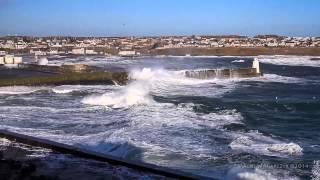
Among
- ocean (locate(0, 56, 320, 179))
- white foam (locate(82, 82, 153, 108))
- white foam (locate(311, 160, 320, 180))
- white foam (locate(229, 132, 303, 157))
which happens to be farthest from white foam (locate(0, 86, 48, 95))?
white foam (locate(311, 160, 320, 180))

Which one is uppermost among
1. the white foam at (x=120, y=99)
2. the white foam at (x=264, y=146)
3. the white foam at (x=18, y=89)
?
the white foam at (x=264, y=146)

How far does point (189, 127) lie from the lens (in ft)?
52.1

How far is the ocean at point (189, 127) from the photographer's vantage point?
11.2m

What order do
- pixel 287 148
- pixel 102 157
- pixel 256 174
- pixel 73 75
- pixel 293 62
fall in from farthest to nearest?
pixel 293 62 < pixel 73 75 < pixel 287 148 < pixel 256 174 < pixel 102 157

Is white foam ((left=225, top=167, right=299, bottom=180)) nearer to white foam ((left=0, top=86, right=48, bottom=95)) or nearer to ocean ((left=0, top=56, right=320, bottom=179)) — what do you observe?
ocean ((left=0, top=56, right=320, bottom=179))

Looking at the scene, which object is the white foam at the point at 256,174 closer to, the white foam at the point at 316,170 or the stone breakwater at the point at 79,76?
the white foam at the point at 316,170

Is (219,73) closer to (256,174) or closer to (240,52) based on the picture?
(256,174)

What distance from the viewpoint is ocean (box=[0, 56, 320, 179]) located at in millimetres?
11172

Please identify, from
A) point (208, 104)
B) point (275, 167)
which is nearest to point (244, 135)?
point (275, 167)

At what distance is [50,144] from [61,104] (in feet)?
39.8

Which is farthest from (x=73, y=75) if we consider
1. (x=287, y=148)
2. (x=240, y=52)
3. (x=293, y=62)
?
(x=240, y=52)

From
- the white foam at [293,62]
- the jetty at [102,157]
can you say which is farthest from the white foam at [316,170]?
the white foam at [293,62]

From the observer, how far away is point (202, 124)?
54.5ft

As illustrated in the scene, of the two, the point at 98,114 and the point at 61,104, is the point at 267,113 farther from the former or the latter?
the point at 61,104
